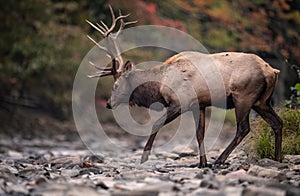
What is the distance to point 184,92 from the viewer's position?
8969 millimetres

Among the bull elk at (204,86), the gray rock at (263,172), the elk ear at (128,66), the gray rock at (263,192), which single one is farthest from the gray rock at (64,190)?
the elk ear at (128,66)

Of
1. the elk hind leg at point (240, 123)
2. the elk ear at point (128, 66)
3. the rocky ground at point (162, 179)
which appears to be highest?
the elk ear at point (128, 66)

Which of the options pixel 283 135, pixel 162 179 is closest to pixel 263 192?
pixel 162 179

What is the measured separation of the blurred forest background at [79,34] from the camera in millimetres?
19016

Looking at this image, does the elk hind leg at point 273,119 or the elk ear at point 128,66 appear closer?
the elk hind leg at point 273,119

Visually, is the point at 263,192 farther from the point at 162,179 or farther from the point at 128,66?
the point at 128,66

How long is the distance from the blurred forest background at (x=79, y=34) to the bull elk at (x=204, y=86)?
8.30 meters

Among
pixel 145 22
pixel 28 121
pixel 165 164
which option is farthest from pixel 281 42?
pixel 165 164

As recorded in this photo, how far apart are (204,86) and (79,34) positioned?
46.4 feet

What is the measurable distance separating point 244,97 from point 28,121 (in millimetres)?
13838

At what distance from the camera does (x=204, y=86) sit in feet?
29.1

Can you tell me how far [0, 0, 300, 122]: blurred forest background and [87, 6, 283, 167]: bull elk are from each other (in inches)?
327

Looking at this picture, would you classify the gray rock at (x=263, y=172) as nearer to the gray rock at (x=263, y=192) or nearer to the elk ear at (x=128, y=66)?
the gray rock at (x=263, y=192)

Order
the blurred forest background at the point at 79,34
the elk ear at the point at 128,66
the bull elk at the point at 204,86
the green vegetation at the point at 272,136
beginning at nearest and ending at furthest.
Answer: the bull elk at the point at 204,86 < the green vegetation at the point at 272,136 < the elk ear at the point at 128,66 < the blurred forest background at the point at 79,34
